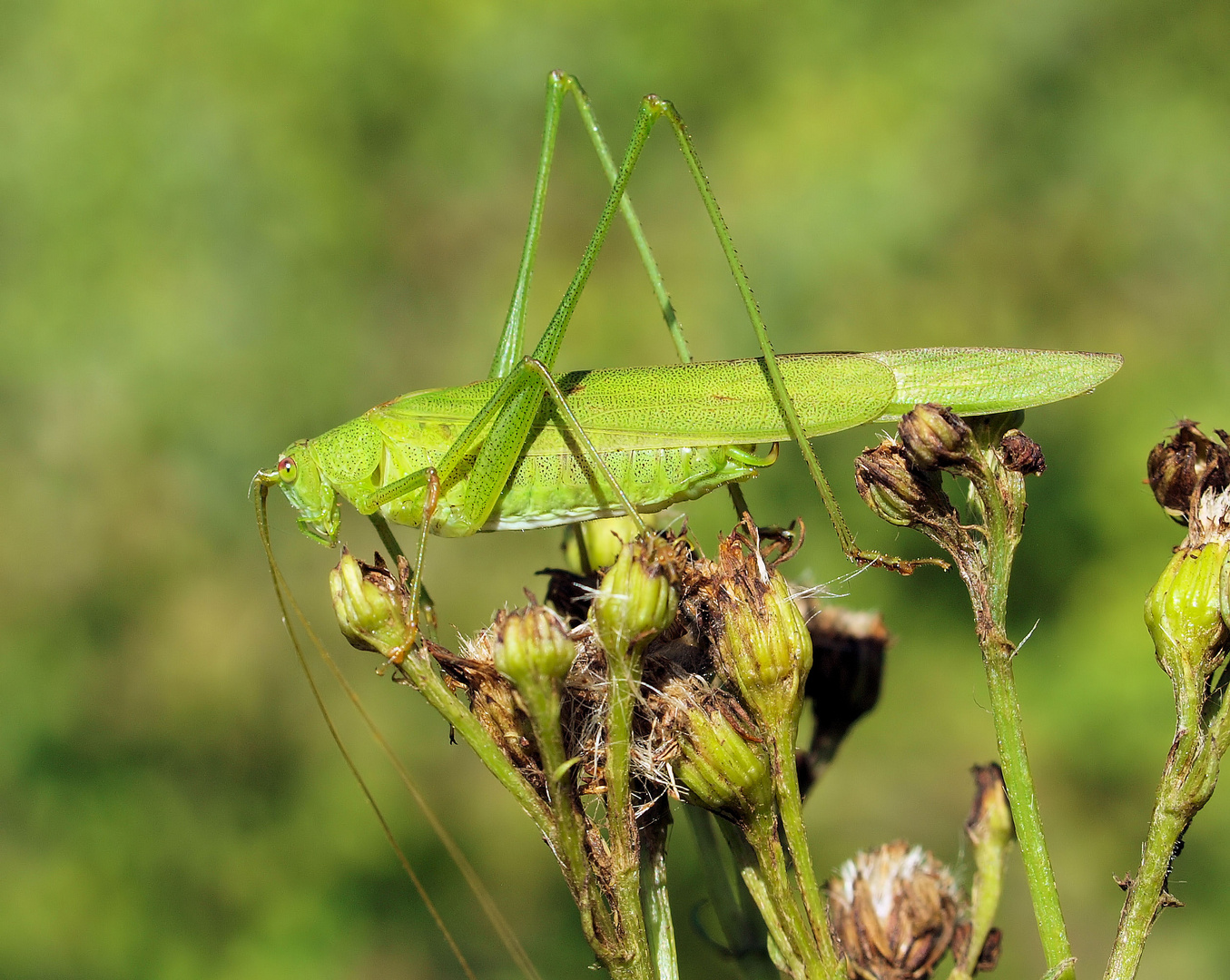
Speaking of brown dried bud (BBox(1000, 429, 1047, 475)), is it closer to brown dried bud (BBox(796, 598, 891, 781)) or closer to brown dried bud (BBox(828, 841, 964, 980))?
brown dried bud (BBox(796, 598, 891, 781))

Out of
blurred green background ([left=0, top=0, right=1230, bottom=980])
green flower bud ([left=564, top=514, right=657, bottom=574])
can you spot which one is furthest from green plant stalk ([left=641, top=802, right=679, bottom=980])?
blurred green background ([left=0, top=0, right=1230, bottom=980])

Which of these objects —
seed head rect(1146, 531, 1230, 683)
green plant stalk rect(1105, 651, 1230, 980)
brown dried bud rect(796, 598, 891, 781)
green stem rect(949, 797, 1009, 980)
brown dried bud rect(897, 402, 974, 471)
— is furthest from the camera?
brown dried bud rect(796, 598, 891, 781)

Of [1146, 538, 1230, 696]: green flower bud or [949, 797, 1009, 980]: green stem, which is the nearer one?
[1146, 538, 1230, 696]: green flower bud

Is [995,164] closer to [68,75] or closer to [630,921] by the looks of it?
[630,921]

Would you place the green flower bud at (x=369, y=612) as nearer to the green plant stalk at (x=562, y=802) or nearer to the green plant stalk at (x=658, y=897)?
the green plant stalk at (x=562, y=802)

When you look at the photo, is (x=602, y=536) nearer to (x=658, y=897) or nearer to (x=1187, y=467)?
(x=658, y=897)
